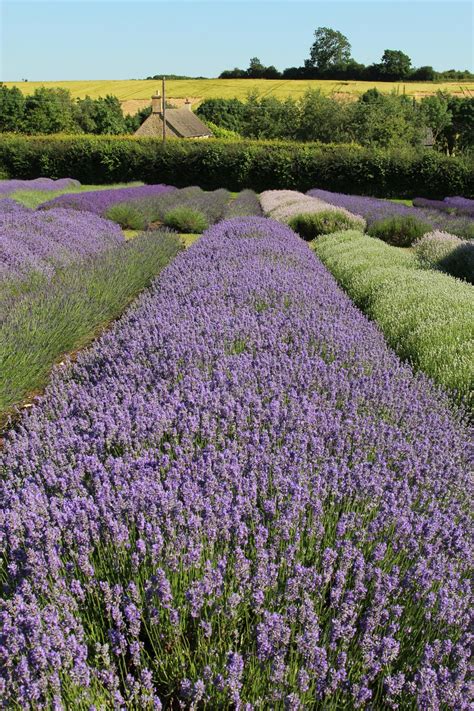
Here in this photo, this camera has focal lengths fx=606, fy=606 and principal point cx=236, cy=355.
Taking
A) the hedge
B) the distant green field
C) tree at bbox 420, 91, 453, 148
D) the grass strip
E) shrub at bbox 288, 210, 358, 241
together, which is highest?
the distant green field

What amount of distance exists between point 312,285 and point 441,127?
5524 cm

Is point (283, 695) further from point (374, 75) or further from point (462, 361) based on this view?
point (374, 75)

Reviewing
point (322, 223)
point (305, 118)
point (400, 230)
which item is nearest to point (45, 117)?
point (305, 118)

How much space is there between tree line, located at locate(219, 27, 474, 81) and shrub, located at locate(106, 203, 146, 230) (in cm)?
7225

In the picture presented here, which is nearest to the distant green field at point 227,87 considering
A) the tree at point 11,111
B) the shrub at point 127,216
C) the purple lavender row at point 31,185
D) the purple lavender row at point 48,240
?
the tree at point 11,111

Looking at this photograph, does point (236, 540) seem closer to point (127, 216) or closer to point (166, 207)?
point (127, 216)

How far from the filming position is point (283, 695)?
1412 mm

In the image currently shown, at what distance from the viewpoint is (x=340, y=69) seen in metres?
78.4

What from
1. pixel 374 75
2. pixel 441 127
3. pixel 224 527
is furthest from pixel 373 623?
pixel 374 75

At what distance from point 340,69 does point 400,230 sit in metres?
74.9

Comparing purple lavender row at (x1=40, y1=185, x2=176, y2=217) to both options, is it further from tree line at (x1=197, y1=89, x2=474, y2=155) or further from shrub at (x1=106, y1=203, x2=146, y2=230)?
tree line at (x1=197, y1=89, x2=474, y2=155)

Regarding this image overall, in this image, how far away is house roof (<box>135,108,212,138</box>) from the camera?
47000 mm

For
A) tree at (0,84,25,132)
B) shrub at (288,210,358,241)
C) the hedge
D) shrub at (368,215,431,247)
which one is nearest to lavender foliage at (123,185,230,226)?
shrub at (288,210,358,241)

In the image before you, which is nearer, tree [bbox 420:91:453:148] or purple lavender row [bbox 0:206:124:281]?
purple lavender row [bbox 0:206:124:281]
